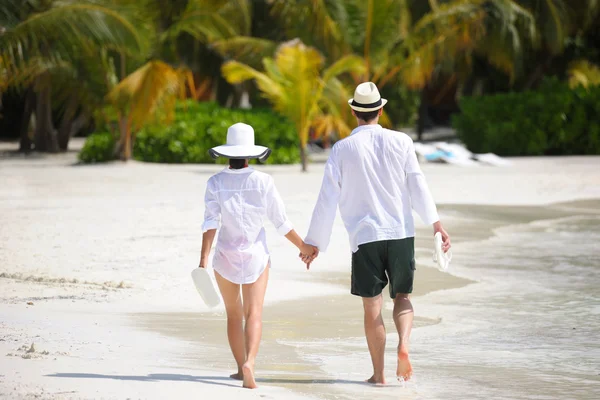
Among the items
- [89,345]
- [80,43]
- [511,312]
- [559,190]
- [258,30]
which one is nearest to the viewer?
[89,345]

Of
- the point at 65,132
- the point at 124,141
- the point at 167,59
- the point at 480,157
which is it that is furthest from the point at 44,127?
the point at 480,157

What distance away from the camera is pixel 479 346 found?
7.34 m

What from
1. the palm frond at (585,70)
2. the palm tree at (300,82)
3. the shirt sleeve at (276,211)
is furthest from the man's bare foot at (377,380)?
the palm frond at (585,70)

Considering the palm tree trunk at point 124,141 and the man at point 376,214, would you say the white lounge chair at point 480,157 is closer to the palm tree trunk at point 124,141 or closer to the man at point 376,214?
the palm tree trunk at point 124,141

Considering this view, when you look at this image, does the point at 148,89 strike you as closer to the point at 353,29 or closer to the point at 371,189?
the point at 353,29

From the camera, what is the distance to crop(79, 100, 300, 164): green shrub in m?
25.2

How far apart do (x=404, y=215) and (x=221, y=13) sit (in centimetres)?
2335

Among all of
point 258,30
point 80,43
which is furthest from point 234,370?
point 258,30

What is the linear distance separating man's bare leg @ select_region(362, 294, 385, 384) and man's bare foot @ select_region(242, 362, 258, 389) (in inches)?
26.3

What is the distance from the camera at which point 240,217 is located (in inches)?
235

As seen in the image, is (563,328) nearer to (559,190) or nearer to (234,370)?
(234,370)

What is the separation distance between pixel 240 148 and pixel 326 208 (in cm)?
55

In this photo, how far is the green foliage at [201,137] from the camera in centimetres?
2520

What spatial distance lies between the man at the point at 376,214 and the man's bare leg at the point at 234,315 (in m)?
0.50
